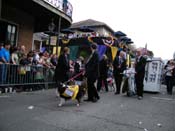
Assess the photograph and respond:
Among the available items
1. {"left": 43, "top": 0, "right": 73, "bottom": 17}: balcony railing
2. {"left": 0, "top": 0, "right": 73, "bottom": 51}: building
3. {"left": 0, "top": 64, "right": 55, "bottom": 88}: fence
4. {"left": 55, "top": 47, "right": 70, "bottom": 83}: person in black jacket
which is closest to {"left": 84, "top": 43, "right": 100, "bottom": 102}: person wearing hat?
{"left": 55, "top": 47, "right": 70, "bottom": 83}: person in black jacket

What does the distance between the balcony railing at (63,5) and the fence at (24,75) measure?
326 cm

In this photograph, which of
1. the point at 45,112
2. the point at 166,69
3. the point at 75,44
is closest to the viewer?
the point at 45,112

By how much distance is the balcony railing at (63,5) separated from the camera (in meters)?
12.4

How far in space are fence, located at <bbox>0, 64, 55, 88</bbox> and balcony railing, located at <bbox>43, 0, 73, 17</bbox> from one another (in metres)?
3.26

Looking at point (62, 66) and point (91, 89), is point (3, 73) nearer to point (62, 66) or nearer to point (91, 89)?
point (62, 66)

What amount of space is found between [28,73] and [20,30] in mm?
5320

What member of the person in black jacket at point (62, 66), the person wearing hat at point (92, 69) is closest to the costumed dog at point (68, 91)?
the person wearing hat at point (92, 69)

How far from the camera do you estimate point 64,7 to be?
13.8 meters

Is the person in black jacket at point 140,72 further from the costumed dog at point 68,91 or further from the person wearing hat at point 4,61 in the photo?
the person wearing hat at point 4,61

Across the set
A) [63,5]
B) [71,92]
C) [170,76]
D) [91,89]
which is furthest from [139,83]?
[63,5]

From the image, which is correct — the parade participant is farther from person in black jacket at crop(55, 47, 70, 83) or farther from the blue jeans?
the blue jeans

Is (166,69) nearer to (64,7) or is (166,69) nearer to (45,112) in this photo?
(64,7)

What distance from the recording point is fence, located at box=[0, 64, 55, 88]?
30.9 ft

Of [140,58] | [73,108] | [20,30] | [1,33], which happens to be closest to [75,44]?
[20,30]
